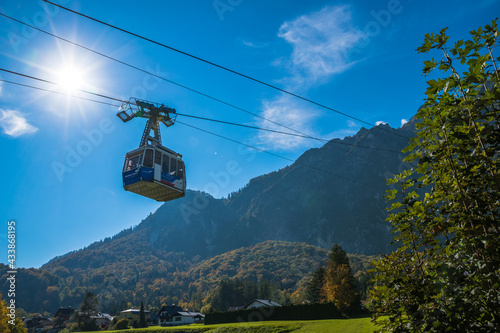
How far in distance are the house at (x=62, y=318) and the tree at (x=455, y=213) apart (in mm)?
139486

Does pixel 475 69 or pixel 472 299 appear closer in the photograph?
pixel 472 299

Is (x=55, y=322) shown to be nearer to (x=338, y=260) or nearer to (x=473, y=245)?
(x=338, y=260)

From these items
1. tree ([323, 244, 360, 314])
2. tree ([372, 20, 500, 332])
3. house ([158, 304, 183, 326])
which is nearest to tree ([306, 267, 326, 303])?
tree ([323, 244, 360, 314])

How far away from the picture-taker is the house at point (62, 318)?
113150 mm

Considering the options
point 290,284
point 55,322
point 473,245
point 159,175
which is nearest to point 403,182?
point 473,245

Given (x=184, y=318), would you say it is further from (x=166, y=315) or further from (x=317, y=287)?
(x=317, y=287)

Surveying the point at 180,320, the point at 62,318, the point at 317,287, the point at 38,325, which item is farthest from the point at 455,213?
the point at 62,318

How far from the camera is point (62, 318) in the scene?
11644 centimetres

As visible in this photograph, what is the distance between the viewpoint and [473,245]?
3215mm

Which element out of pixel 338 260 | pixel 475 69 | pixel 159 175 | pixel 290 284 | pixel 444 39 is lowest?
pixel 290 284

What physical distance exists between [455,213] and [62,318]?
485 feet

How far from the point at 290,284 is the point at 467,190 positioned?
639 ft

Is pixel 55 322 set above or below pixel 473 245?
below

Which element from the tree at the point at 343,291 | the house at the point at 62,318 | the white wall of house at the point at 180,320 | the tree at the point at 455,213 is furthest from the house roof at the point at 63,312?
the tree at the point at 455,213
